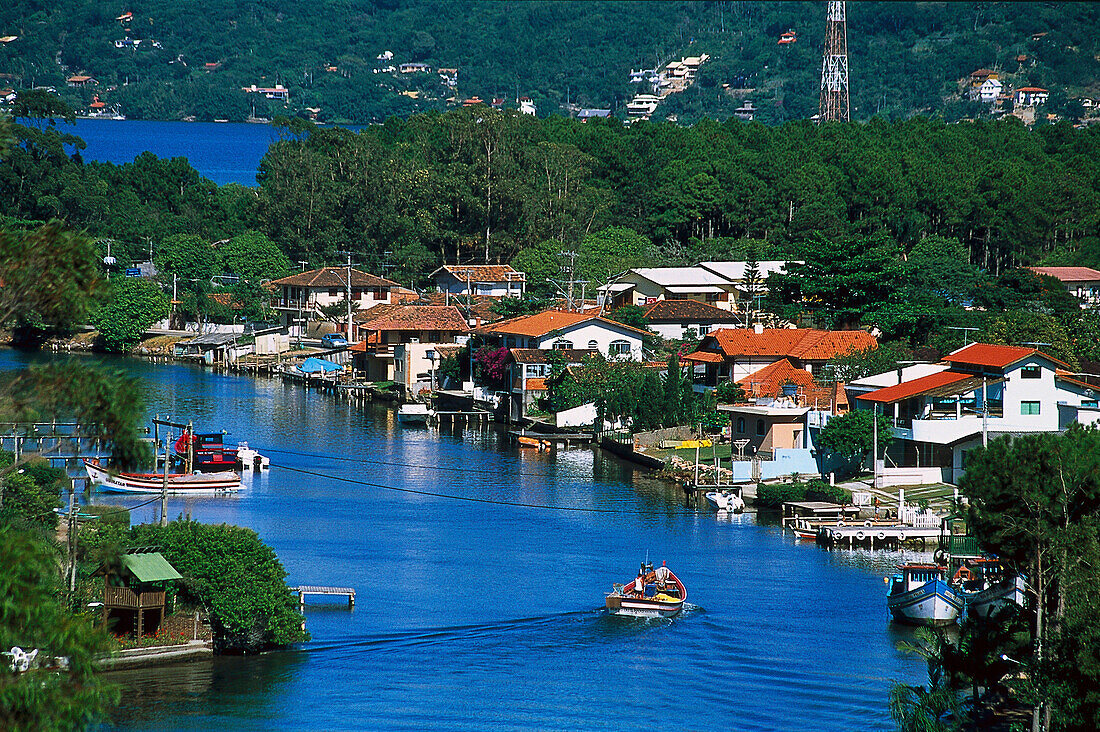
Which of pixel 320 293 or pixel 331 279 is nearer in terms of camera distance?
pixel 320 293

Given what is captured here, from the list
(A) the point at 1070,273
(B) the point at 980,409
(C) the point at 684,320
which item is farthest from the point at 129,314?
(B) the point at 980,409

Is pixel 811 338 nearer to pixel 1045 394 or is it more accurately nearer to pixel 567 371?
pixel 567 371

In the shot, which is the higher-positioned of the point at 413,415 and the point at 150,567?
the point at 413,415

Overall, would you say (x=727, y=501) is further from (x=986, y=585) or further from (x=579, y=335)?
(x=579, y=335)

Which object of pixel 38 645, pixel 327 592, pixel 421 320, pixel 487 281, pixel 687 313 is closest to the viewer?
pixel 38 645

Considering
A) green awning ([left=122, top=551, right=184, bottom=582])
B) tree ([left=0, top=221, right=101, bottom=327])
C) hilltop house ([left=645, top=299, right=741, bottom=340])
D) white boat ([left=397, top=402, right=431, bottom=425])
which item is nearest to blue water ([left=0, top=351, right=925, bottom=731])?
green awning ([left=122, top=551, right=184, bottom=582])

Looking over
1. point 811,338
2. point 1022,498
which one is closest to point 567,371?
point 811,338

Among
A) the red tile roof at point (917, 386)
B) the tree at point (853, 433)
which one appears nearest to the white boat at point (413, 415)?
the red tile roof at point (917, 386)
